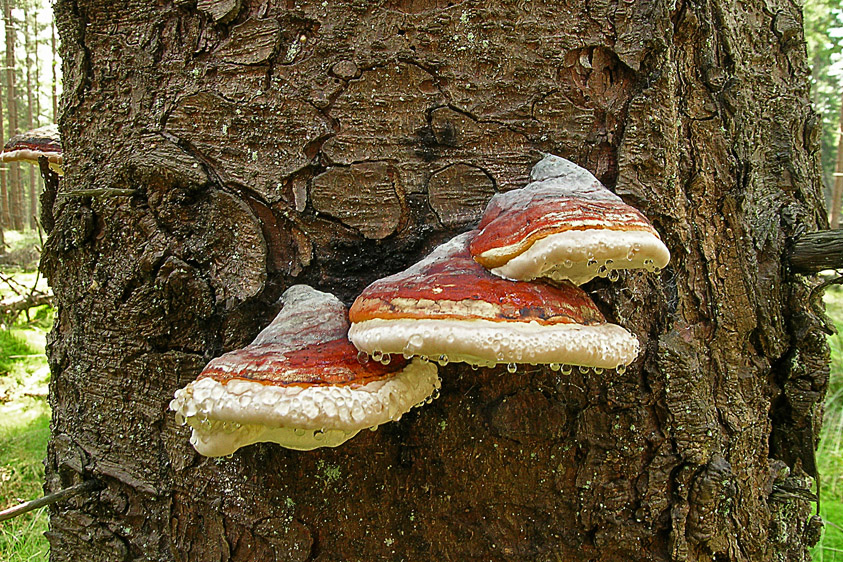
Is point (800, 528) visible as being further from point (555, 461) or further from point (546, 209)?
point (546, 209)

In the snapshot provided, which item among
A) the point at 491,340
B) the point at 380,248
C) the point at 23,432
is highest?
the point at 380,248

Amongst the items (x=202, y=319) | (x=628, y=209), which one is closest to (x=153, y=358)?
(x=202, y=319)

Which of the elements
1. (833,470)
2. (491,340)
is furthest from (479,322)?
(833,470)

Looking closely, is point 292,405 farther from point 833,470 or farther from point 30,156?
point 833,470

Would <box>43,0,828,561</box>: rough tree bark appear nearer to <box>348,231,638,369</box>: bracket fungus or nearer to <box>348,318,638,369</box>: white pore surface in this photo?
<box>348,231,638,369</box>: bracket fungus

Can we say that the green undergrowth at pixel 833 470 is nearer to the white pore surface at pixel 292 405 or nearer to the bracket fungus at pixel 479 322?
the bracket fungus at pixel 479 322

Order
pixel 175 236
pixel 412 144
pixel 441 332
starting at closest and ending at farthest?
pixel 441 332 → pixel 412 144 → pixel 175 236

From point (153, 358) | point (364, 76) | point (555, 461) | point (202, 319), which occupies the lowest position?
point (555, 461)

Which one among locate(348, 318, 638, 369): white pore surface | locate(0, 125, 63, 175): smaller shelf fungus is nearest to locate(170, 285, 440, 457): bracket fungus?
locate(348, 318, 638, 369): white pore surface
